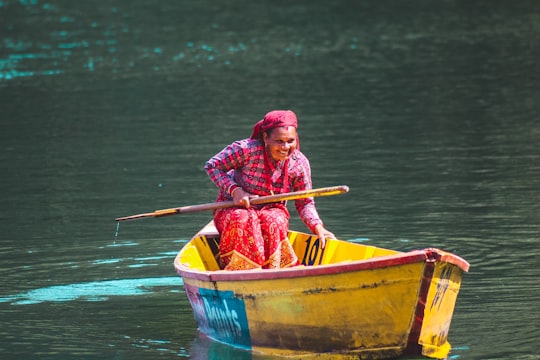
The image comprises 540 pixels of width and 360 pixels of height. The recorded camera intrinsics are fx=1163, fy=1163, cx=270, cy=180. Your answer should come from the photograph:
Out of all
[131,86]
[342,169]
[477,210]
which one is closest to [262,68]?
[131,86]

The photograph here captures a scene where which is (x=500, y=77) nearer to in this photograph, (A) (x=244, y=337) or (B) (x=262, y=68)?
(B) (x=262, y=68)

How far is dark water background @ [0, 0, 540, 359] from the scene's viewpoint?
29.1 feet

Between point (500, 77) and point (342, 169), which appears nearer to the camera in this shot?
point (342, 169)

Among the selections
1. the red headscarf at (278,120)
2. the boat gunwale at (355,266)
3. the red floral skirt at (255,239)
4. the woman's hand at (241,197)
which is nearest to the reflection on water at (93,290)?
the red floral skirt at (255,239)

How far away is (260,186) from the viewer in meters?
8.42

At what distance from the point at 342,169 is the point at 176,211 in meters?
5.94

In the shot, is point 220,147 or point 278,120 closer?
point 278,120

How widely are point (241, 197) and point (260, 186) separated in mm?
299

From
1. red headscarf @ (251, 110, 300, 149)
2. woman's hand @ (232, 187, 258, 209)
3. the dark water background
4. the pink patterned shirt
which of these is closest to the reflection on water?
the dark water background

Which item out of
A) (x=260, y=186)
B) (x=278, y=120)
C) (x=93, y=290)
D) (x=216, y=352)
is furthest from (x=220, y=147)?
(x=216, y=352)

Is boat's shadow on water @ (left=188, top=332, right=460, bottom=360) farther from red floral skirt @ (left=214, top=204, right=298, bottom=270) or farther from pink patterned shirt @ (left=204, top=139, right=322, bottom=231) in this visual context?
pink patterned shirt @ (left=204, top=139, right=322, bottom=231)

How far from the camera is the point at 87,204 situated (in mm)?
12891

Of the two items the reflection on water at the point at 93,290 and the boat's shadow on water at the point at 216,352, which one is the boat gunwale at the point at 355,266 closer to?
the boat's shadow on water at the point at 216,352

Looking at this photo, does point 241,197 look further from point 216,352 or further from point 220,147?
point 220,147
